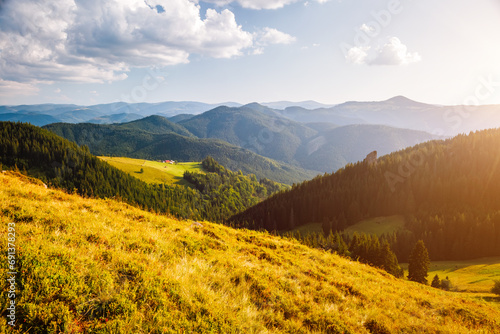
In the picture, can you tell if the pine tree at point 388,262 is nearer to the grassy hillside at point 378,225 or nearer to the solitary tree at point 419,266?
the solitary tree at point 419,266

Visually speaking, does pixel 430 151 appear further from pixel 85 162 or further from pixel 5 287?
pixel 85 162

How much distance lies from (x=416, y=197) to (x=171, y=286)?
15204cm

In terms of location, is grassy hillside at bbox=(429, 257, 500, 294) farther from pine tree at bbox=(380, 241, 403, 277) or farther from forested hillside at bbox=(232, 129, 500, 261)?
forested hillside at bbox=(232, 129, 500, 261)

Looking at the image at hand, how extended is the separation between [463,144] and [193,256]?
197m

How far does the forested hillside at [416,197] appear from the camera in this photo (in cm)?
9138

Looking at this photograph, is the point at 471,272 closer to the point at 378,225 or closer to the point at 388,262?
the point at 388,262

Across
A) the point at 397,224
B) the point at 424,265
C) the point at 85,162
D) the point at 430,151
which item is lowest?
the point at 397,224

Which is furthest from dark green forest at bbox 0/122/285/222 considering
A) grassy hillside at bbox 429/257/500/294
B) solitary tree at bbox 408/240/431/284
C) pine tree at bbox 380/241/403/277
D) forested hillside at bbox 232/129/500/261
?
grassy hillside at bbox 429/257/500/294

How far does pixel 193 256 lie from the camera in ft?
37.2

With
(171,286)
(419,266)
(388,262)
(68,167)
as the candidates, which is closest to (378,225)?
(419,266)

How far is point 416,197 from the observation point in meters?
125

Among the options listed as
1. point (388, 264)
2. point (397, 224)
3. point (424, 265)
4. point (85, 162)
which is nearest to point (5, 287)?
point (388, 264)

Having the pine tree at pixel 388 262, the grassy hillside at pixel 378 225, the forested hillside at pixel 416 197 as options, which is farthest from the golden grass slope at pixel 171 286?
the grassy hillside at pixel 378 225

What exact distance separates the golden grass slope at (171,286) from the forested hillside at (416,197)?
93151 mm
